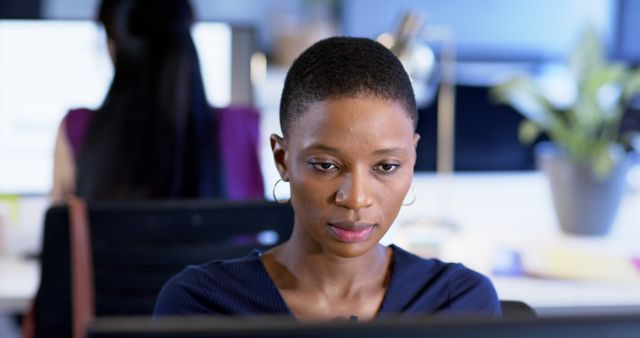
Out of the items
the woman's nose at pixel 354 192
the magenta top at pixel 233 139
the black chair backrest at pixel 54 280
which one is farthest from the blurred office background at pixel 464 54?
the woman's nose at pixel 354 192

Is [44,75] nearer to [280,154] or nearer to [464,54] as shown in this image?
[280,154]

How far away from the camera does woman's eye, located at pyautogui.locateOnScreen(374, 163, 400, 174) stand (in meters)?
0.81

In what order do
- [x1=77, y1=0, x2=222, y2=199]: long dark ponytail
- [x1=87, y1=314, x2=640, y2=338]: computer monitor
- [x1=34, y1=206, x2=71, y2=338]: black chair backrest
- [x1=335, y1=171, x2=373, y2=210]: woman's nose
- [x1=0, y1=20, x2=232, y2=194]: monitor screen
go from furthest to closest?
[x1=0, y1=20, x2=232, y2=194]: monitor screen < [x1=77, y1=0, x2=222, y2=199]: long dark ponytail < [x1=34, y1=206, x2=71, y2=338]: black chair backrest < [x1=335, y1=171, x2=373, y2=210]: woman's nose < [x1=87, y1=314, x2=640, y2=338]: computer monitor

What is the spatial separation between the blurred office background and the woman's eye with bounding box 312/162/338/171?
97cm

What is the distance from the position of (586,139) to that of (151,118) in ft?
3.28

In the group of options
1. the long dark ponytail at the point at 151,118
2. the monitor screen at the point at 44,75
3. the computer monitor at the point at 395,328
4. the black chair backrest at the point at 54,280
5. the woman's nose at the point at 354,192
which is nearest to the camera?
the computer monitor at the point at 395,328

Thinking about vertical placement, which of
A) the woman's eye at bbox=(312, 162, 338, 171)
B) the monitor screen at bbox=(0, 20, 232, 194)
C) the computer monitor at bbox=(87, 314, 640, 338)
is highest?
the monitor screen at bbox=(0, 20, 232, 194)

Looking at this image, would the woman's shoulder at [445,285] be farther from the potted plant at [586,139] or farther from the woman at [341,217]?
Result: the potted plant at [586,139]

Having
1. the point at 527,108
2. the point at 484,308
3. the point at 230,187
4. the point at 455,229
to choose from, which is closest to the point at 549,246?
the point at 455,229

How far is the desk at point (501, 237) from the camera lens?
1711 millimetres

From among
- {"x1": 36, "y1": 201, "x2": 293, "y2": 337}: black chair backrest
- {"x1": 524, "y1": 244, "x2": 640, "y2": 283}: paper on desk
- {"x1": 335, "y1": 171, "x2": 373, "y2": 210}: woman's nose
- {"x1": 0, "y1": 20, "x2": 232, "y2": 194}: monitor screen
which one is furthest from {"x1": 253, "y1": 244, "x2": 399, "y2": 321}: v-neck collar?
{"x1": 0, "y1": 20, "x2": 232, "y2": 194}: monitor screen

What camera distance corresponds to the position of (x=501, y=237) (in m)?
2.16

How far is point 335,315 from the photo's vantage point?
89 centimetres

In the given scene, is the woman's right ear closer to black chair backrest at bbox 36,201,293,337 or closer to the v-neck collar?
the v-neck collar
